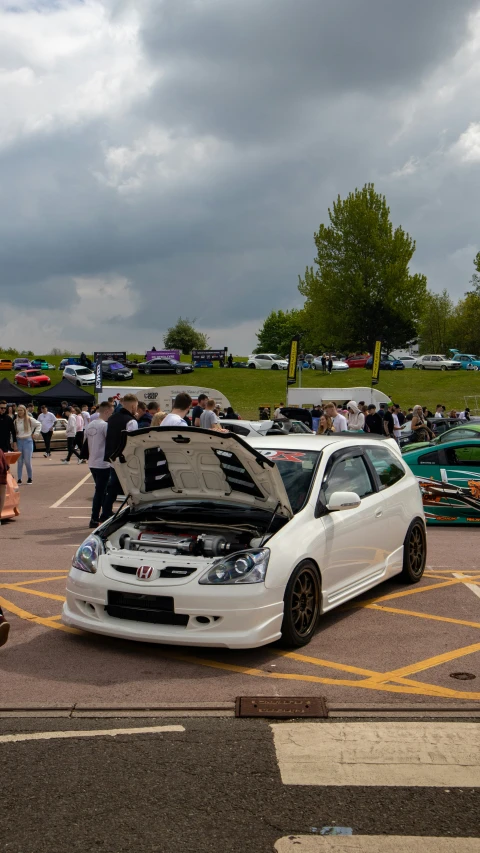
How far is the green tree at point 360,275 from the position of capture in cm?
7144

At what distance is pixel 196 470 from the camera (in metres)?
6.92

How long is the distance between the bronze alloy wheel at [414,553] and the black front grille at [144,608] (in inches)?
126

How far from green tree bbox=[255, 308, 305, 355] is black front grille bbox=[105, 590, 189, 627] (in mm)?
116302

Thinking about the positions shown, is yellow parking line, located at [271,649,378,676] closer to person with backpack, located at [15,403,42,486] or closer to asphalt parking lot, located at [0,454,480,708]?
asphalt parking lot, located at [0,454,480,708]

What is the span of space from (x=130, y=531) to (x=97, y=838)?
140 inches

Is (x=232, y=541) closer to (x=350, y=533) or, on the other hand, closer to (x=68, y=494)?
(x=350, y=533)

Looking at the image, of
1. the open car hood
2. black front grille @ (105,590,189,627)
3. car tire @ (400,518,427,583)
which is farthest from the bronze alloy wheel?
black front grille @ (105,590,189,627)

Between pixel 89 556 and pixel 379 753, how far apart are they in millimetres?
2879

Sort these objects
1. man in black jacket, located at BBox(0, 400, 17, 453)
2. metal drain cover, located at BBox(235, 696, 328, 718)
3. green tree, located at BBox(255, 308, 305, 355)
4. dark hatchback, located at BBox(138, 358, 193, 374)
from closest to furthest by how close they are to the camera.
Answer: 1. metal drain cover, located at BBox(235, 696, 328, 718)
2. man in black jacket, located at BBox(0, 400, 17, 453)
3. dark hatchback, located at BBox(138, 358, 193, 374)
4. green tree, located at BBox(255, 308, 305, 355)

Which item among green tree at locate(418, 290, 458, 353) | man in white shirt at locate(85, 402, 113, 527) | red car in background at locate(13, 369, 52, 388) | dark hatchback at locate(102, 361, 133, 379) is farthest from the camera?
green tree at locate(418, 290, 458, 353)

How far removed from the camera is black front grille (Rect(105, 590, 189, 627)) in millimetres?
5930

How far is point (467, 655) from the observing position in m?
6.18

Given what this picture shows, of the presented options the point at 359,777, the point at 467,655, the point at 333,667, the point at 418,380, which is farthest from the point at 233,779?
the point at 418,380

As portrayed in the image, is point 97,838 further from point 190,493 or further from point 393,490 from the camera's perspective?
point 393,490
